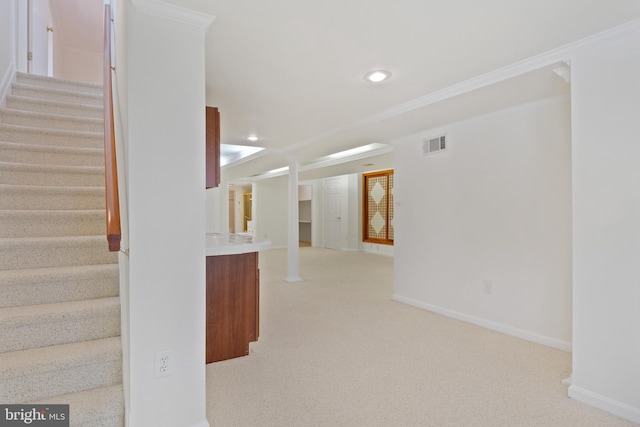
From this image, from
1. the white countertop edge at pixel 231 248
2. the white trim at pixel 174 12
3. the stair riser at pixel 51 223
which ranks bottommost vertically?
the white countertop edge at pixel 231 248

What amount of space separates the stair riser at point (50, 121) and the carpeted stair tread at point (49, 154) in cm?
37

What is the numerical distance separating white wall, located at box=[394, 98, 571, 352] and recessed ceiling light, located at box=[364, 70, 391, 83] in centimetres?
139

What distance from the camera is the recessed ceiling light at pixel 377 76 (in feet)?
8.34

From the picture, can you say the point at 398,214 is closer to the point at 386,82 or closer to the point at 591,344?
the point at 386,82

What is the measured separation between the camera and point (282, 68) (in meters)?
2.50

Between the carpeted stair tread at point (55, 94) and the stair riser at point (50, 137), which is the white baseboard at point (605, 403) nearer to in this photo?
the stair riser at point (50, 137)

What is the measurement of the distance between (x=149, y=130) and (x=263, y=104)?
180 cm

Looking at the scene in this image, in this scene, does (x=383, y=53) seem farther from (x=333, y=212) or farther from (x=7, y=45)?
(x=333, y=212)

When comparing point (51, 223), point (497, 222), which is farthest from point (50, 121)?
A: point (497, 222)

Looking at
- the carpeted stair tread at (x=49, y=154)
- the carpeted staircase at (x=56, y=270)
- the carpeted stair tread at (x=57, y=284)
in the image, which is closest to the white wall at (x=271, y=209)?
the carpeted staircase at (x=56, y=270)

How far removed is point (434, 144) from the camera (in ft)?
13.1

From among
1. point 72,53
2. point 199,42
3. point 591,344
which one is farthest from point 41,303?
Answer: point 72,53

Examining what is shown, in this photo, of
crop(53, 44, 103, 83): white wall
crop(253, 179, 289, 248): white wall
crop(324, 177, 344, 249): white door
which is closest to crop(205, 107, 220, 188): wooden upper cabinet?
crop(53, 44, 103, 83): white wall

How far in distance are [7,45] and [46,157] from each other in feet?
4.24
